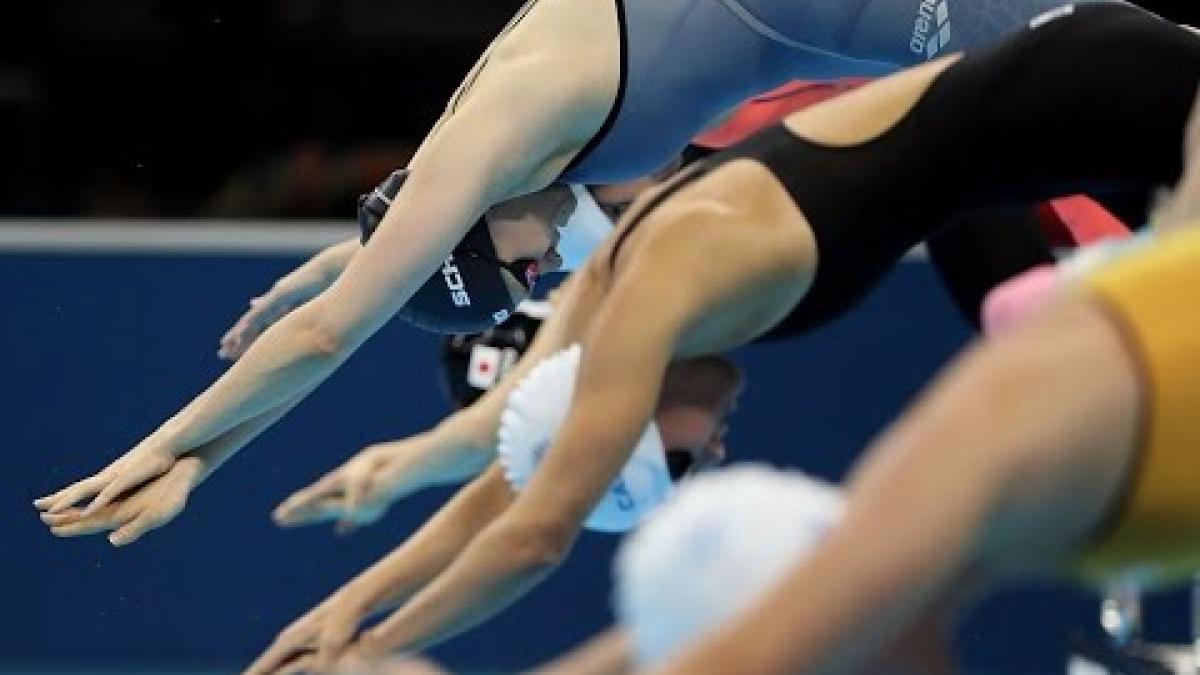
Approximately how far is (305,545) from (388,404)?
297 mm

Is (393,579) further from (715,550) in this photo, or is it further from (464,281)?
(715,550)

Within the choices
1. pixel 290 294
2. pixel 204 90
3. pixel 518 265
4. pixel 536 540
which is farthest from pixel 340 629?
pixel 204 90

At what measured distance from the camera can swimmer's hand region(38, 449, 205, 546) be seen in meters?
2.84

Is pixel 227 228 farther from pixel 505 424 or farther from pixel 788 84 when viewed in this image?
pixel 505 424

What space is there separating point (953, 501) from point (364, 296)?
1.67m

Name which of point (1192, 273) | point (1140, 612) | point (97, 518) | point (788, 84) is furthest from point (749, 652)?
point (1140, 612)

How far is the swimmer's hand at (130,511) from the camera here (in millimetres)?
2840

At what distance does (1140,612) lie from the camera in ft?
14.6

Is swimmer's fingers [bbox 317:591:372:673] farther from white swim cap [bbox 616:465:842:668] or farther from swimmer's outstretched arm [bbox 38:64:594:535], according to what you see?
white swim cap [bbox 616:465:842:668]

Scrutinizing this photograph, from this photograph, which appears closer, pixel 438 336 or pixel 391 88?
pixel 438 336

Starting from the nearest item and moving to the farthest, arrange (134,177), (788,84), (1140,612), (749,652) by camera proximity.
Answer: (749,652) → (788,84) → (1140,612) → (134,177)

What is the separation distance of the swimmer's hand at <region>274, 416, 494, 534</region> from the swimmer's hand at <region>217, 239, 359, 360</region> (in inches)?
24.0

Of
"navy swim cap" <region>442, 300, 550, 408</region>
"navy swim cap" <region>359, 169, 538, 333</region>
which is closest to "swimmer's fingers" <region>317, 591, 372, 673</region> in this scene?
"navy swim cap" <region>359, 169, 538, 333</region>

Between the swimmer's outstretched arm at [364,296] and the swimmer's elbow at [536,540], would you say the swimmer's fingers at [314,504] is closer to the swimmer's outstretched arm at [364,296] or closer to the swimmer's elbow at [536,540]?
the swimmer's outstretched arm at [364,296]
